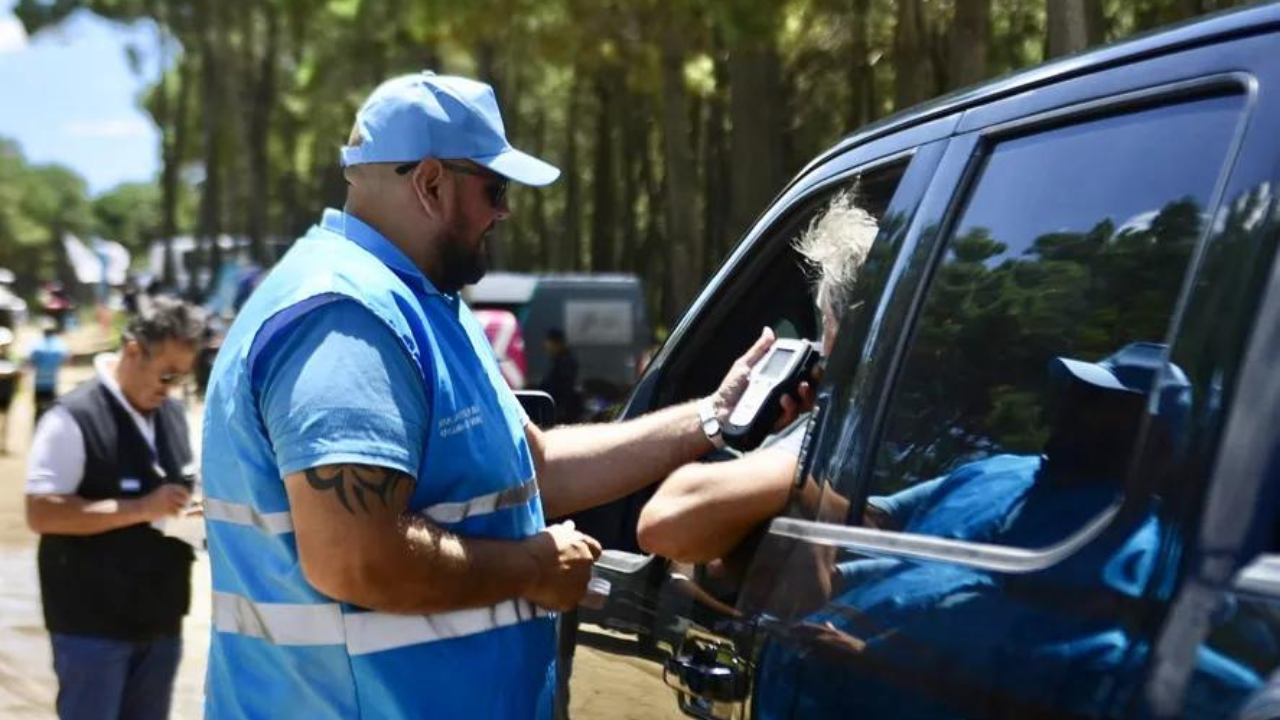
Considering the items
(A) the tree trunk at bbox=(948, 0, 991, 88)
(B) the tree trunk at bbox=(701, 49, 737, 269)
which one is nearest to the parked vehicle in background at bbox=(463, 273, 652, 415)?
(B) the tree trunk at bbox=(701, 49, 737, 269)

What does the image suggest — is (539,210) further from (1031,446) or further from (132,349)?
(1031,446)

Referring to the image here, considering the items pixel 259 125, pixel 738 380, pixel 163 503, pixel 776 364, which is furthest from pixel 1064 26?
pixel 259 125

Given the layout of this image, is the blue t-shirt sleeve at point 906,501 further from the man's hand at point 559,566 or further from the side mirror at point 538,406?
the side mirror at point 538,406

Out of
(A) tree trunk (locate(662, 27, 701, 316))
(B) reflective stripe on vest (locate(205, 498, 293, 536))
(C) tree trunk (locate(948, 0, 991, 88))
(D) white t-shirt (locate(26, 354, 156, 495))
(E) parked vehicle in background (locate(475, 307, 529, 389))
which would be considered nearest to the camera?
(B) reflective stripe on vest (locate(205, 498, 293, 536))

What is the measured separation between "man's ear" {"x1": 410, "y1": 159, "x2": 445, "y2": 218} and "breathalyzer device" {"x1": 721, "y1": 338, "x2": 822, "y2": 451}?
674 mm

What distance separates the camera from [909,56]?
15000 millimetres

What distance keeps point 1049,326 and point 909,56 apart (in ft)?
42.3

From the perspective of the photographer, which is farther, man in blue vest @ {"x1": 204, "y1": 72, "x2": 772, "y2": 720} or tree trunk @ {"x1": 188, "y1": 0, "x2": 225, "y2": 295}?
tree trunk @ {"x1": 188, "y1": 0, "x2": 225, "y2": 295}

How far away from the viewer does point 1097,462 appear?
2180 mm

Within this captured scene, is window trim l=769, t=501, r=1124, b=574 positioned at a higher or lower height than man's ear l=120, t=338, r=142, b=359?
higher

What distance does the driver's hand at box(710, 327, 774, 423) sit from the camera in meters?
3.59

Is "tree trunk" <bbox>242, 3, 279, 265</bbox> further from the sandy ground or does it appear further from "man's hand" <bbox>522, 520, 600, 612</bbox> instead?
"man's hand" <bbox>522, 520, 600, 612</bbox>

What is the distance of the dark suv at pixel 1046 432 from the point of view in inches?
76.0

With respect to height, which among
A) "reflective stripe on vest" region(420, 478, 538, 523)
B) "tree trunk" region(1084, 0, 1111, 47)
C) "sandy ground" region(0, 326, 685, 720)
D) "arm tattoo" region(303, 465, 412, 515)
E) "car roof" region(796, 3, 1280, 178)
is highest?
"tree trunk" region(1084, 0, 1111, 47)
